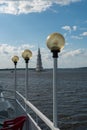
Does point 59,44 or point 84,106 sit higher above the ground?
point 59,44

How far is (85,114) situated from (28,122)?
20.9m

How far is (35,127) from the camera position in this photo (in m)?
6.15

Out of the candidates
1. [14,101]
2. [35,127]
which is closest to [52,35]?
[35,127]

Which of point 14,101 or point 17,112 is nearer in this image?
point 17,112

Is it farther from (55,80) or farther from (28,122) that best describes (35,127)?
(55,80)

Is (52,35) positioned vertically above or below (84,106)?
above

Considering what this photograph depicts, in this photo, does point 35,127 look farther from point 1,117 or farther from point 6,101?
point 6,101

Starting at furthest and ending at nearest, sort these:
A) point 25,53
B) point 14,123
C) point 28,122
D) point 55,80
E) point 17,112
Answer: point 17,112
point 25,53
point 28,122
point 14,123
point 55,80

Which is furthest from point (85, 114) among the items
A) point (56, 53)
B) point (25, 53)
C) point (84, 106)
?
point (56, 53)

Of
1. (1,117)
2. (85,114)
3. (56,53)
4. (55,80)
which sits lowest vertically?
(85,114)

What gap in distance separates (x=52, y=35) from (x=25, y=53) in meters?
3.42

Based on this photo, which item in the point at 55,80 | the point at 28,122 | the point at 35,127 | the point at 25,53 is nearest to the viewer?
the point at 55,80

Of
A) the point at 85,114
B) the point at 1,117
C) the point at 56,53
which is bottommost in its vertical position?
the point at 85,114

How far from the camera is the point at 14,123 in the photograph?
6.55 meters
